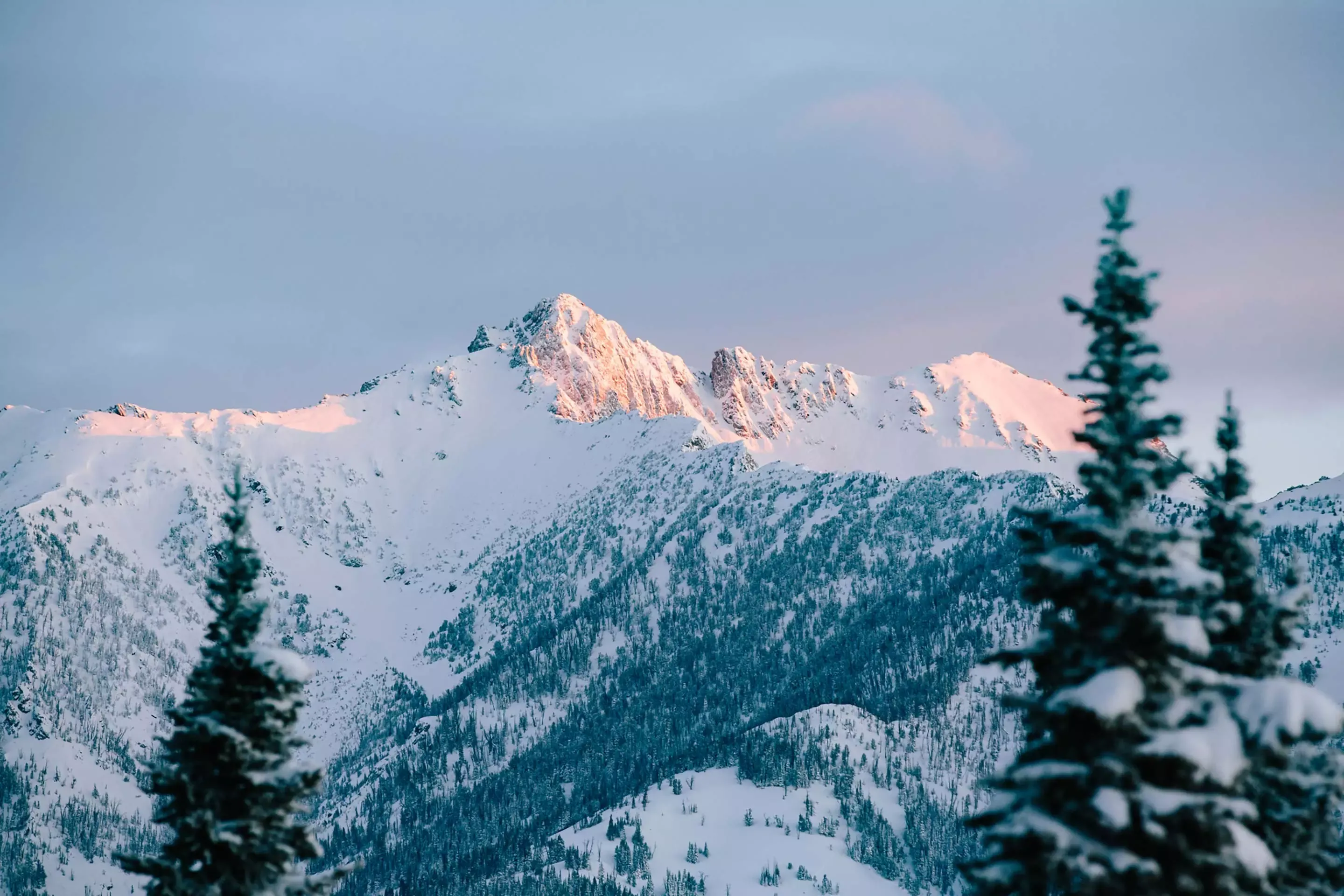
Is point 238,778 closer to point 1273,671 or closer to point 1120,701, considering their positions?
point 1120,701

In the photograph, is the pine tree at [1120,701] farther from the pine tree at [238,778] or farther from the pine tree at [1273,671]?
the pine tree at [238,778]

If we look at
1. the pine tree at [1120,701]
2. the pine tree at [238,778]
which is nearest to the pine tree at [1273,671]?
the pine tree at [1120,701]

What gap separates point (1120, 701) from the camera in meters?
22.0

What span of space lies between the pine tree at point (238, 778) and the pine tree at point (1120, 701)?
16.3 meters

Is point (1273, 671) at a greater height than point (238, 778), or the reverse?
point (1273, 671)

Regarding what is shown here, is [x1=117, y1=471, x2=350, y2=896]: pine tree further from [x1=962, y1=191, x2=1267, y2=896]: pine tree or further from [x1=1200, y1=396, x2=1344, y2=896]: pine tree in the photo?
[x1=1200, y1=396, x2=1344, y2=896]: pine tree

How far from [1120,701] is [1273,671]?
957 cm

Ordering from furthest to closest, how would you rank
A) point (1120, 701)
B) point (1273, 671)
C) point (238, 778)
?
point (238, 778)
point (1273, 671)
point (1120, 701)

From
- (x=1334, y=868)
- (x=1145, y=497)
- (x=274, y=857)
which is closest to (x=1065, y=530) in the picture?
(x=1145, y=497)

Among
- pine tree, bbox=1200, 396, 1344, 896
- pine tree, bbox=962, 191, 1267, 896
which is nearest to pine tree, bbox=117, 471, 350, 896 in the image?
pine tree, bbox=962, 191, 1267, 896

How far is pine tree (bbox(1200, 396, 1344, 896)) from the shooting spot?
28.8 meters

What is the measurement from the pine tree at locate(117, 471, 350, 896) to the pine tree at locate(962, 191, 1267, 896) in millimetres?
16260

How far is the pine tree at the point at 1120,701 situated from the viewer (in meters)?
22.3

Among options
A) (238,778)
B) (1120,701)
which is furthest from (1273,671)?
(238,778)
